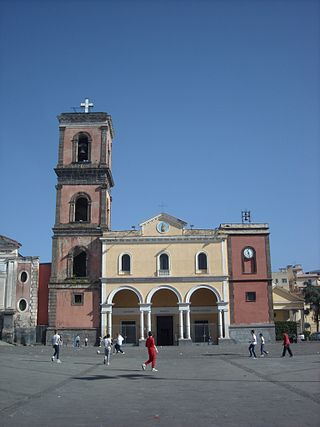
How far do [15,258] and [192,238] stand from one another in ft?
51.6

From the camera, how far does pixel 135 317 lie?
4244 cm

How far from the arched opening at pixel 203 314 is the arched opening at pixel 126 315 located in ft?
15.8

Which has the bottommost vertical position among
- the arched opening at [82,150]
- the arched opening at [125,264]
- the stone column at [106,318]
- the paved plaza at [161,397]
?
the paved plaza at [161,397]

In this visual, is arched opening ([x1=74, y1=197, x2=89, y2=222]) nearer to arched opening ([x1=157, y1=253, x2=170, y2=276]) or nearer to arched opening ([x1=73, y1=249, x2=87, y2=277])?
arched opening ([x1=73, y1=249, x2=87, y2=277])

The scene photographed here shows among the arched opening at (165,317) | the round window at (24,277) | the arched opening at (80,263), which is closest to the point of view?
the arched opening at (80,263)

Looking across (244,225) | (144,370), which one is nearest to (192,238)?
(244,225)

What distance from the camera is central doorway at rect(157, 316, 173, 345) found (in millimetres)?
42397

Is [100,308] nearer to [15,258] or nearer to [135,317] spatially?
[135,317]

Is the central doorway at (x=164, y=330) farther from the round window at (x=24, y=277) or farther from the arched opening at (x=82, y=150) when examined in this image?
the arched opening at (x=82, y=150)

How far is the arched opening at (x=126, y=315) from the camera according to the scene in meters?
41.5

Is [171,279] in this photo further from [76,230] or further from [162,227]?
[76,230]

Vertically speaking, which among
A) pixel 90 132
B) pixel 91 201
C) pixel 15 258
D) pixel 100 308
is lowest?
pixel 100 308

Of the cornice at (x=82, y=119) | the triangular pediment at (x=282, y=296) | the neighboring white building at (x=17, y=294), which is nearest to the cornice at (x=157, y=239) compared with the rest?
the neighboring white building at (x=17, y=294)

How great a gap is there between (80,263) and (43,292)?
190 inches
